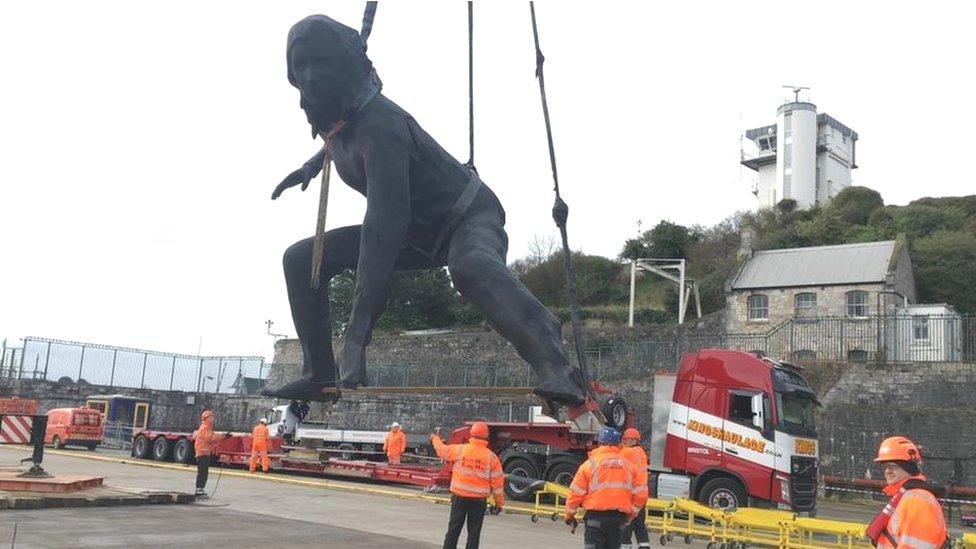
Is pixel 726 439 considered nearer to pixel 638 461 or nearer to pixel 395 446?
pixel 638 461

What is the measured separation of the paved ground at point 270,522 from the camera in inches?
356

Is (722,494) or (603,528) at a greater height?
(603,528)

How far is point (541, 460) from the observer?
17375 millimetres

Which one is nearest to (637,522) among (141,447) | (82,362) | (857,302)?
(141,447)

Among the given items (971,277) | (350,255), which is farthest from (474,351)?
(350,255)

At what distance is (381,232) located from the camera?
568cm

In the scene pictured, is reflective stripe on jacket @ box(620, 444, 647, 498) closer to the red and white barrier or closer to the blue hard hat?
the blue hard hat

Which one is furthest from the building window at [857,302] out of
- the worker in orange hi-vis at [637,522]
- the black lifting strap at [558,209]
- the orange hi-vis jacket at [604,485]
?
the black lifting strap at [558,209]

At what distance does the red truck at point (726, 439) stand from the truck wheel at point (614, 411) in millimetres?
8320

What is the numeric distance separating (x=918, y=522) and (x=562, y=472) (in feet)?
42.5

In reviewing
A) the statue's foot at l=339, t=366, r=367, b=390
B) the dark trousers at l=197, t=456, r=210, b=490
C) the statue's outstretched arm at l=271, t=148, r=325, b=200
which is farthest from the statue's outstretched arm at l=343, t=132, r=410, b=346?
the dark trousers at l=197, t=456, r=210, b=490

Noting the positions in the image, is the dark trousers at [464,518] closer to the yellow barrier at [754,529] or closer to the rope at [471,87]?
the yellow barrier at [754,529]

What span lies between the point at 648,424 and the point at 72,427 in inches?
687

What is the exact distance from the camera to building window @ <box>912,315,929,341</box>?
2558cm
